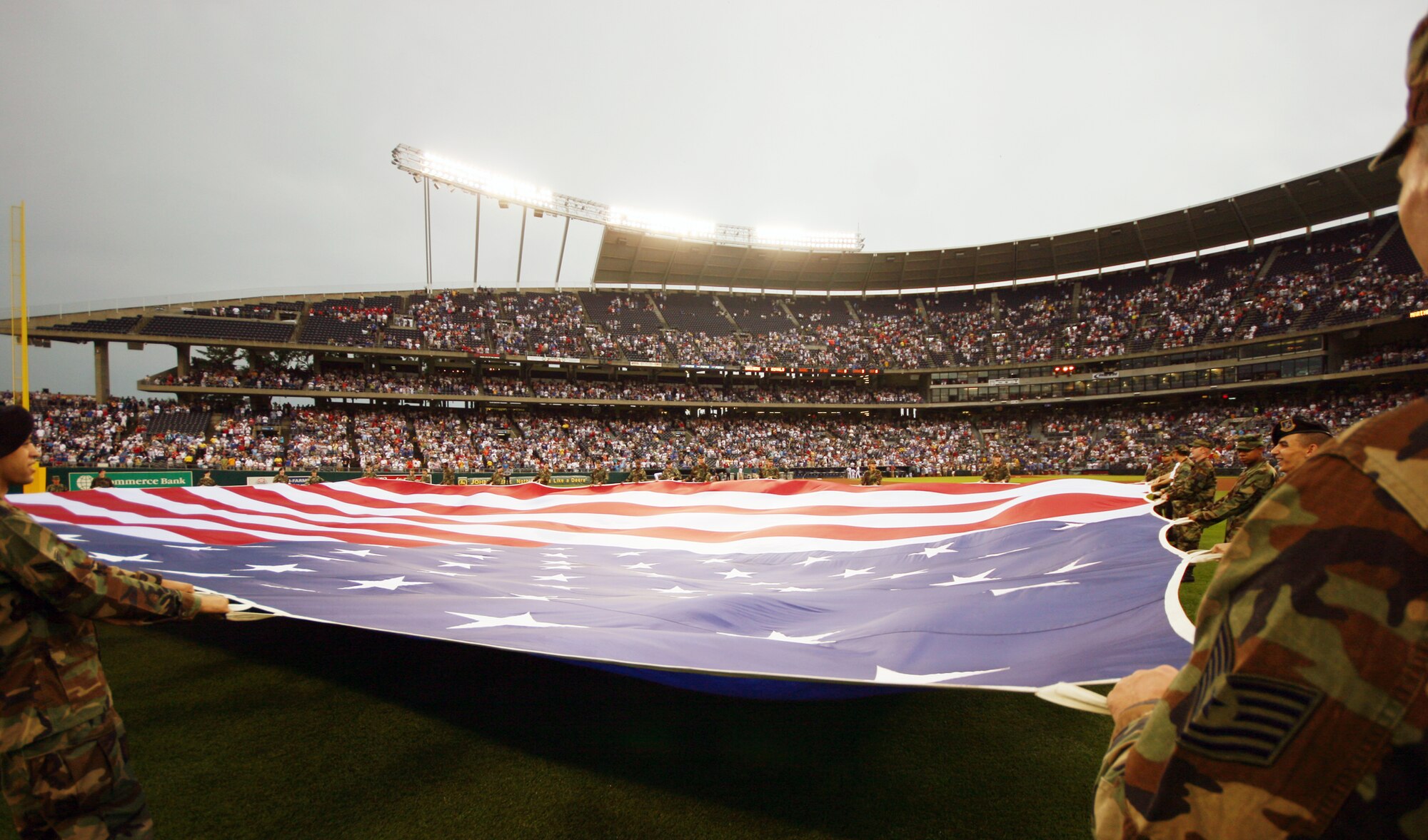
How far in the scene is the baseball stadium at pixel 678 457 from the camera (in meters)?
3.14

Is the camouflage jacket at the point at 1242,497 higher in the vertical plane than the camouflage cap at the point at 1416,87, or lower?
lower

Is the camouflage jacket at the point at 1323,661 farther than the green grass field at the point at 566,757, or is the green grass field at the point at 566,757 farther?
the green grass field at the point at 566,757

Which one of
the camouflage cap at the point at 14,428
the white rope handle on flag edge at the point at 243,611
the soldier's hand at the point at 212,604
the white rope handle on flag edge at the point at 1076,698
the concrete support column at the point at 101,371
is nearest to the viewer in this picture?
the white rope handle on flag edge at the point at 1076,698

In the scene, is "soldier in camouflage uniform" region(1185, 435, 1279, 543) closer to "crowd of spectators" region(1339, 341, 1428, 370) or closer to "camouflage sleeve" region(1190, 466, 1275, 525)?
"camouflage sleeve" region(1190, 466, 1275, 525)

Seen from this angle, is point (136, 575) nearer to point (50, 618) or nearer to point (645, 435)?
point (50, 618)

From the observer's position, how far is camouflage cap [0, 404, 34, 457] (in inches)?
89.7

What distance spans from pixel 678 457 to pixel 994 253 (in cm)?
2755

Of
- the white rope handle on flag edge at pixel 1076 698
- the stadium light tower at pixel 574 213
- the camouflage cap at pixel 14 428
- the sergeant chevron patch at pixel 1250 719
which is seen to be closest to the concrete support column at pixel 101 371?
the stadium light tower at pixel 574 213

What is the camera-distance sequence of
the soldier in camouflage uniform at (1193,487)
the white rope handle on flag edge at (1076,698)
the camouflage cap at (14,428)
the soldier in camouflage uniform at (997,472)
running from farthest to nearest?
1. the soldier in camouflage uniform at (997,472)
2. the soldier in camouflage uniform at (1193,487)
3. the camouflage cap at (14,428)
4. the white rope handle on flag edge at (1076,698)

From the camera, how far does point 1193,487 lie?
265 inches

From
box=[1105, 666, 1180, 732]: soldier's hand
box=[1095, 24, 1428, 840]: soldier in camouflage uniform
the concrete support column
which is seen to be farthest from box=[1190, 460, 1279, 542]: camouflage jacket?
the concrete support column

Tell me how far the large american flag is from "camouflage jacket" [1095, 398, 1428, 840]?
1.71 metres

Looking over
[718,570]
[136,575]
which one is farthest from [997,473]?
[136,575]

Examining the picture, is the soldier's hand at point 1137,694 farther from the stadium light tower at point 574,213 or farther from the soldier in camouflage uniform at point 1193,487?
the stadium light tower at point 574,213
